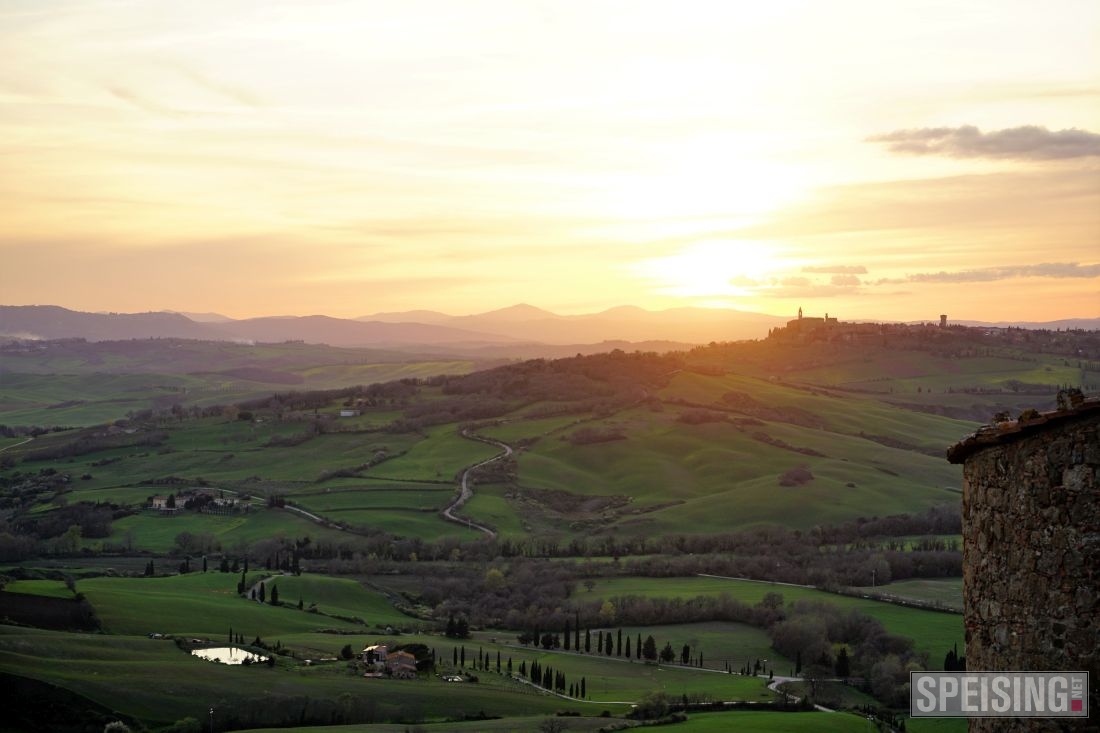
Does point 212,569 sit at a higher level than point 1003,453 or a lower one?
lower

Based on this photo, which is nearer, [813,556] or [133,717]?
[133,717]

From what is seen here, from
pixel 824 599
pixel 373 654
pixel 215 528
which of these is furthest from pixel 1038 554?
pixel 215 528

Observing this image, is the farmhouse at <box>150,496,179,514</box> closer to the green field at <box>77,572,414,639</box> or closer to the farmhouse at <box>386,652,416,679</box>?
the green field at <box>77,572,414,639</box>

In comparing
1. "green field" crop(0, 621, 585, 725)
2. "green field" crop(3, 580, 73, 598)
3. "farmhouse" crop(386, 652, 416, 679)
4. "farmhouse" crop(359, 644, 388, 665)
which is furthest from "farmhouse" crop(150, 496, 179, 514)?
"farmhouse" crop(386, 652, 416, 679)

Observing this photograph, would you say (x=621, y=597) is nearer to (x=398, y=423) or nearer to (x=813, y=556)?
(x=813, y=556)

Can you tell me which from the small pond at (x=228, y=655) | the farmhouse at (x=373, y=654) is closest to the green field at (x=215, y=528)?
the small pond at (x=228, y=655)

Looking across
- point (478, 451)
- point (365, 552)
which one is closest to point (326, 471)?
point (478, 451)
